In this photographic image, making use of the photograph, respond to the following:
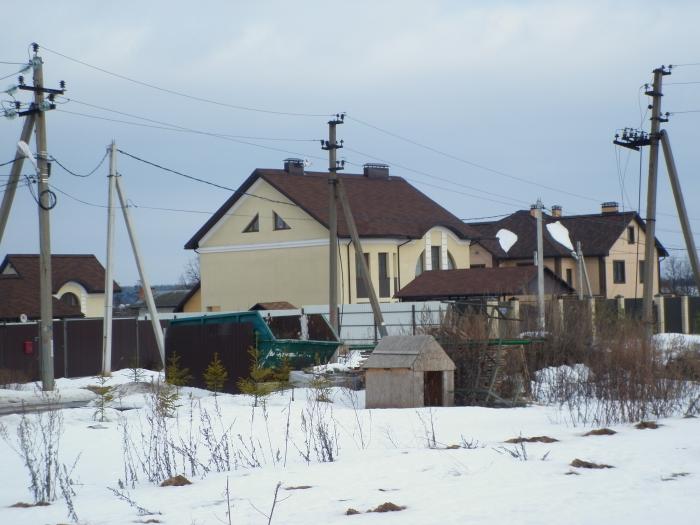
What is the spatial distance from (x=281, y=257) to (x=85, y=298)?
35.2 ft

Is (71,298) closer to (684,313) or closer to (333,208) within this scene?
(333,208)

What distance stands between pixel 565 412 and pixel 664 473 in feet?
22.0

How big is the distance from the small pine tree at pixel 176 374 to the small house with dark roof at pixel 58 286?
19.0 metres

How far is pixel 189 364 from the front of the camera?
24.5m

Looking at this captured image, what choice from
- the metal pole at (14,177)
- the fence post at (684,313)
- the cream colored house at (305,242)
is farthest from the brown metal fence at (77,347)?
the fence post at (684,313)

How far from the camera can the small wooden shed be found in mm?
18547

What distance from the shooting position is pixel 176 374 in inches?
768

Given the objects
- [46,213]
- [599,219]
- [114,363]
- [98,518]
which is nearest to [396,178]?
[599,219]

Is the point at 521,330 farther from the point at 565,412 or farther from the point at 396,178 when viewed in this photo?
the point at 396,178

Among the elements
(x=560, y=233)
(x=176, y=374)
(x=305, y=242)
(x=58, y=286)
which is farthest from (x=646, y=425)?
(x=560, y=233)

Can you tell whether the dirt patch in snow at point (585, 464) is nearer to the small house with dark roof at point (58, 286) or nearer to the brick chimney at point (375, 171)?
the small house with dark roof at point (58, 286)

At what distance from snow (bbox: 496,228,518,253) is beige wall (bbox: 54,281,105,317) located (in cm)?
2385

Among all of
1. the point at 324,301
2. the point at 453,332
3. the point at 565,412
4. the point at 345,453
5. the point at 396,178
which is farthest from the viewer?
the point at 396,178

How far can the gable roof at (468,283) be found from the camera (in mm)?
44438
